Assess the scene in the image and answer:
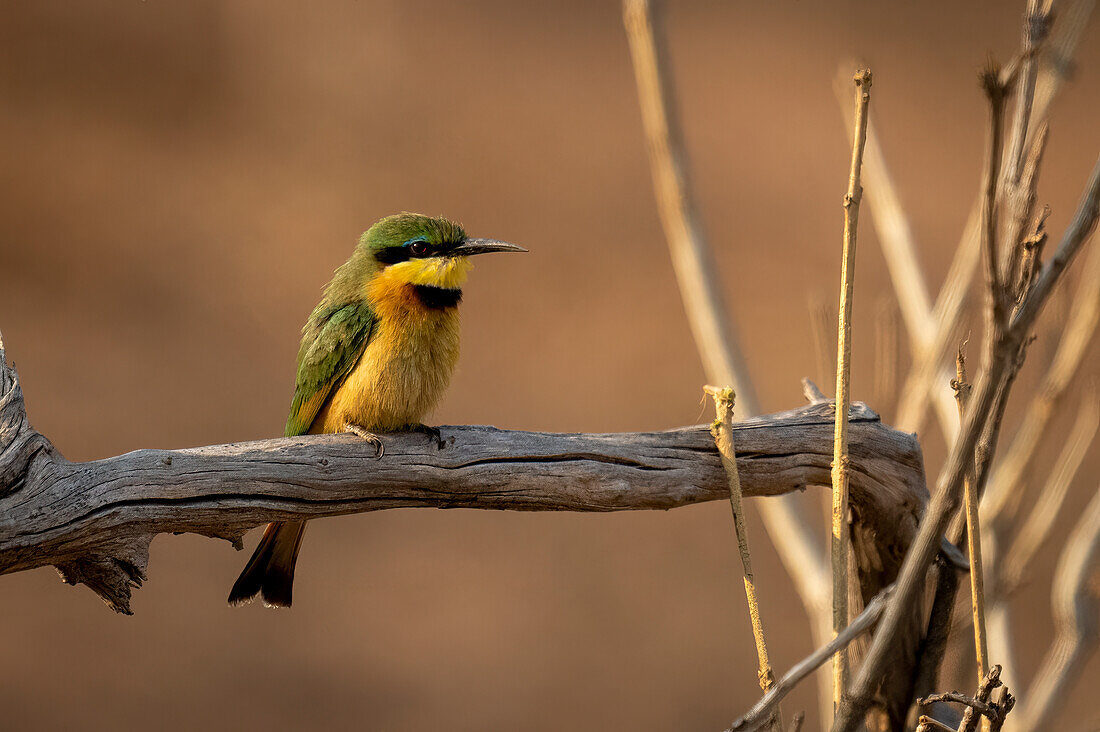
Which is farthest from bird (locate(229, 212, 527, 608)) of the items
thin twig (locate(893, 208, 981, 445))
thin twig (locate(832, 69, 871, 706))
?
thin twig (locate(832, 69, 871, 706))

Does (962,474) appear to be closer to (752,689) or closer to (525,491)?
(525,491)

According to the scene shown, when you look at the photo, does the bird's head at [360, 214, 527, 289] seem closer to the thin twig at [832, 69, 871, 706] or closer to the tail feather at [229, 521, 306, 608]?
the tail feather at [229, 521, 306, 608]

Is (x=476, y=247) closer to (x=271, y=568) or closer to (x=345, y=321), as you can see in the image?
(x=345, y=321)

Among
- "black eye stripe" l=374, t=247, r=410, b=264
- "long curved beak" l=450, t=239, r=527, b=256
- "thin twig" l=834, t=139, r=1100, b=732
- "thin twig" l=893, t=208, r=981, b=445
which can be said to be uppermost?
"long curved beak" l=450, t=239, r=527, b=256

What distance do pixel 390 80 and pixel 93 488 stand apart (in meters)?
6.36

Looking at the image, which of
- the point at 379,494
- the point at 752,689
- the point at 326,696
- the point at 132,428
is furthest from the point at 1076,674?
the point at 132,428

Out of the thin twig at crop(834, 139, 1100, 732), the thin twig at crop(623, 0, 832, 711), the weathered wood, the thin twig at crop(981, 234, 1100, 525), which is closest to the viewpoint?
the thin twig at crop(834, 139, 1100, 732)

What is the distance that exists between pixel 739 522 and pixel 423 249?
3.88 ft

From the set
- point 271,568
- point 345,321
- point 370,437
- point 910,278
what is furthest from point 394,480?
point 910,278

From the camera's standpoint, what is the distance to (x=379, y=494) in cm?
162

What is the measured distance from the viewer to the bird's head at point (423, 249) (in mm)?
2223

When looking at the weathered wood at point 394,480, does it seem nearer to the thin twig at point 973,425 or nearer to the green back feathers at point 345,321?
the green back feathers at point 345,321

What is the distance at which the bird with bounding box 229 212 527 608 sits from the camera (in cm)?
202

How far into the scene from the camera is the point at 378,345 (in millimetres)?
2141
